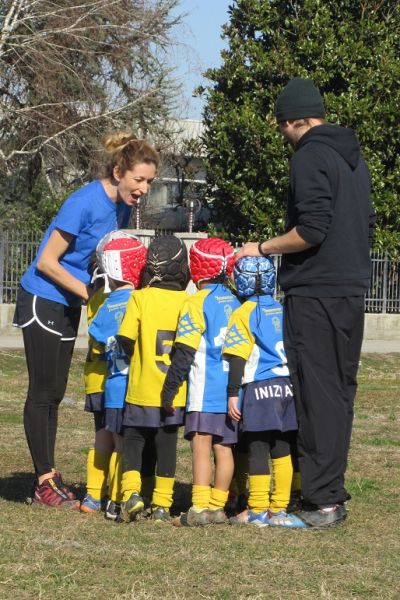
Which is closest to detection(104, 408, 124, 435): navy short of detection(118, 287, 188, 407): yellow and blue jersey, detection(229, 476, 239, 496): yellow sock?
detection(118, 287, 188, 407): yellow and blue jersey

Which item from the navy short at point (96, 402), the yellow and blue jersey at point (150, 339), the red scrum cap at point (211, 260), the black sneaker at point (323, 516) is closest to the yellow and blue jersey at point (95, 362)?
the navy short at point (96, 402)

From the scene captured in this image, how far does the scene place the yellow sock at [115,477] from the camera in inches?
244

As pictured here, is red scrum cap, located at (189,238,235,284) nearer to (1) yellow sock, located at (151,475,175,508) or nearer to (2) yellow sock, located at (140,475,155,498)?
(1) yellow sock, located at (151,475,175,508)

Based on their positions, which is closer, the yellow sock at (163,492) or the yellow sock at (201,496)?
the yellow sock at (201,496)

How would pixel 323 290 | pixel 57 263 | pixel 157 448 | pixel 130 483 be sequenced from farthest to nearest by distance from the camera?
1. pixel 57 263
2. pixel 157 448
3. pixel 130 483
4. pixel 323 290

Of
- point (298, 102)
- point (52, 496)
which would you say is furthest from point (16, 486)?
point (298, 102)

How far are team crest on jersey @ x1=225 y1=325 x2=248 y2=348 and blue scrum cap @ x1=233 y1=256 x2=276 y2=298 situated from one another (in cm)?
24

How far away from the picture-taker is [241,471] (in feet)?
21.3

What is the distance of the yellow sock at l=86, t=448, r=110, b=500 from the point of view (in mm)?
6422

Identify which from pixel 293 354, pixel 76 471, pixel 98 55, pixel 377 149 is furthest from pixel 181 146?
pixel 293 354

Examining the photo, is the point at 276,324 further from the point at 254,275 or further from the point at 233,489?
the point at 233,489

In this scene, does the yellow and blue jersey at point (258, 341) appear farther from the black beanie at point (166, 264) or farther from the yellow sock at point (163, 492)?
the yellow sock at point (163, 492)

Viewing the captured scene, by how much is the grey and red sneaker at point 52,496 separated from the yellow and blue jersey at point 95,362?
1.82 ft

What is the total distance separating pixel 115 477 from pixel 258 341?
1.08 meters
